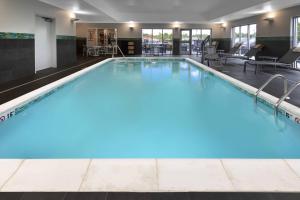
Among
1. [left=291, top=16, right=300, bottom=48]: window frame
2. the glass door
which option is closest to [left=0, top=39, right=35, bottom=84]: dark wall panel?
[left=291, top=16, right=300, bottom=48]: window frame

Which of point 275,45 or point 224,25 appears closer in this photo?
point 275,45

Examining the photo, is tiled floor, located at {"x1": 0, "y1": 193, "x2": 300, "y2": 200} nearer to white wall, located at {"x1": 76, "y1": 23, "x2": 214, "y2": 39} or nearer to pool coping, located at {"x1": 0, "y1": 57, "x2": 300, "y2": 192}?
pool coping, located at {"x1": 0, "y1": 57, "x2": 300, "y2": 192}

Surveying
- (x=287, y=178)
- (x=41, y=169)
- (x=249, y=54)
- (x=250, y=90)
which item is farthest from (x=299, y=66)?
(x=41, y=169)

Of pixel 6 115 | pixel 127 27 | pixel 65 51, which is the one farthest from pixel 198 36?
pixel 6 115

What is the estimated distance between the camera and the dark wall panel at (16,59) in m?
7.33

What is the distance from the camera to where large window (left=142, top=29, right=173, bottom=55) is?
22.0m

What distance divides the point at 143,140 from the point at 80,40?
1840cm

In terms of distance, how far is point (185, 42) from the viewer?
72.2 feet

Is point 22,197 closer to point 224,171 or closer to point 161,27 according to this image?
point 224,171

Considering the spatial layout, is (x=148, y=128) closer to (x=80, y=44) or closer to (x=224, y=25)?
A: (x=224, y=25)

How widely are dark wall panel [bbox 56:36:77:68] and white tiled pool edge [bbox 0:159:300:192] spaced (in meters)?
9.65

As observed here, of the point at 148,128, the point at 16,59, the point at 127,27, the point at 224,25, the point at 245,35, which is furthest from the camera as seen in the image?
the point at 127,27

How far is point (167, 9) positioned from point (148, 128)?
13050mm

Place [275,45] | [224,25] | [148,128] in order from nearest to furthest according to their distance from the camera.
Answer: [148,128] < [275,45] < [224,25]
